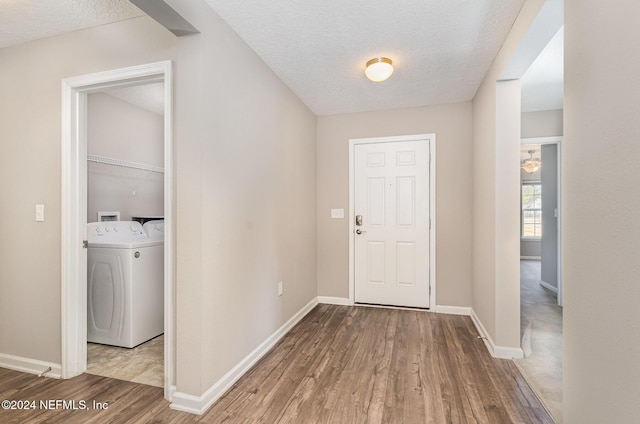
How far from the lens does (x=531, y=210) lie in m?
8.04

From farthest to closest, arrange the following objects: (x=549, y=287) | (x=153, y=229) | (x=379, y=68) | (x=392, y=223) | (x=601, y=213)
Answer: (x=549, y=287) < (x=392, y=223) < (x=153, y=229) < (x=379, y=68) < (x=601, y=213)

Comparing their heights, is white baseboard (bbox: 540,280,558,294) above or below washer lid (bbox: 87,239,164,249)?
below

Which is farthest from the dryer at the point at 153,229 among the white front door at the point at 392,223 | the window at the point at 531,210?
the window at the point at 531,210

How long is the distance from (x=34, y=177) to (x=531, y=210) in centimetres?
972

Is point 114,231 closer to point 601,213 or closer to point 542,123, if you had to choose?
point 601,213

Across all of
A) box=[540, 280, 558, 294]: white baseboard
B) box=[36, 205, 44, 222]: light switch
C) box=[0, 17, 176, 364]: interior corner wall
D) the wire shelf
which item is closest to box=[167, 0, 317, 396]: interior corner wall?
box=[0, 17, 176, 364]: interior corner wall

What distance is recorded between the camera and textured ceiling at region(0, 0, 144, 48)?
6.17ft

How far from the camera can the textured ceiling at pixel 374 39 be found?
6.17 feet

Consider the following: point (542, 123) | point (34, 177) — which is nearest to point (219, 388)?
point (34, 177)

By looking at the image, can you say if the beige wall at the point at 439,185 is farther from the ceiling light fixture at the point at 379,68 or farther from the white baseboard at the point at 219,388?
the white baseboard at the point at 219,388

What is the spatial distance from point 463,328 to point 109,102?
4.54 metres

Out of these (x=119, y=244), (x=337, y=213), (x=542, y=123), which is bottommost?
(x=119, y=244)

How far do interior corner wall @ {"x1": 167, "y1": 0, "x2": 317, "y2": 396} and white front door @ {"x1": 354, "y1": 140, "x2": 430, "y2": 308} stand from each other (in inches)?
45.2

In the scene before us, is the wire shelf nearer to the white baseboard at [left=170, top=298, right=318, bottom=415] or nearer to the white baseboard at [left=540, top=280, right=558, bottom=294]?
the white baseboard at [left=170, top=298, right=318, bottom=415]
